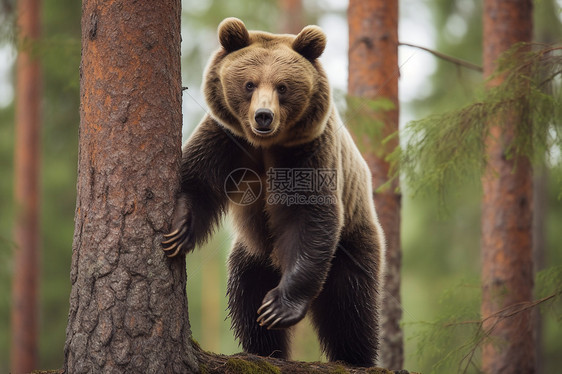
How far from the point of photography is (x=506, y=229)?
22.3 feet

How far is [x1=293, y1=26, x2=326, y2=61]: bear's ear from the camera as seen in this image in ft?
13.2

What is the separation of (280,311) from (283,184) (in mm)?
866

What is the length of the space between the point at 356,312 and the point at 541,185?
9710mm

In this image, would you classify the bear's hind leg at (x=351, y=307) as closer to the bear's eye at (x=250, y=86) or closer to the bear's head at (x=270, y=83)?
the bear's head at (x=270, y=83)

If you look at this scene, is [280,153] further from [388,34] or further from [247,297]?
[388,34]

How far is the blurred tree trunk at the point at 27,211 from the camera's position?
32.1 ft

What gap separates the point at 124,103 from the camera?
10.5ft

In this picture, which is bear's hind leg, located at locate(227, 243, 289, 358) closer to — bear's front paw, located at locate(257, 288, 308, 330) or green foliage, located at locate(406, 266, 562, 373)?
bear's front paw, located at locate(257, 288, 308, 330)

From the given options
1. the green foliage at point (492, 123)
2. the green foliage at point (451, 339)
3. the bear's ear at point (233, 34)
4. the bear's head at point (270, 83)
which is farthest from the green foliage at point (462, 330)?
the bear's ear at point (233, 34)

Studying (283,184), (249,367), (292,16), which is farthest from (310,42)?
(292,16)

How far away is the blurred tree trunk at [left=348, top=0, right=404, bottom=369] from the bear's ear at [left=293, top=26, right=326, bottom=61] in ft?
6.75

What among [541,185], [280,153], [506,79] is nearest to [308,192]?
[280,153]

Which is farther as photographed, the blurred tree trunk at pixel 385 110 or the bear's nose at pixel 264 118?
the blurred tree trunk at pixel 385 110

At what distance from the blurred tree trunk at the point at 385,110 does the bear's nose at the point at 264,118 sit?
2.67m
